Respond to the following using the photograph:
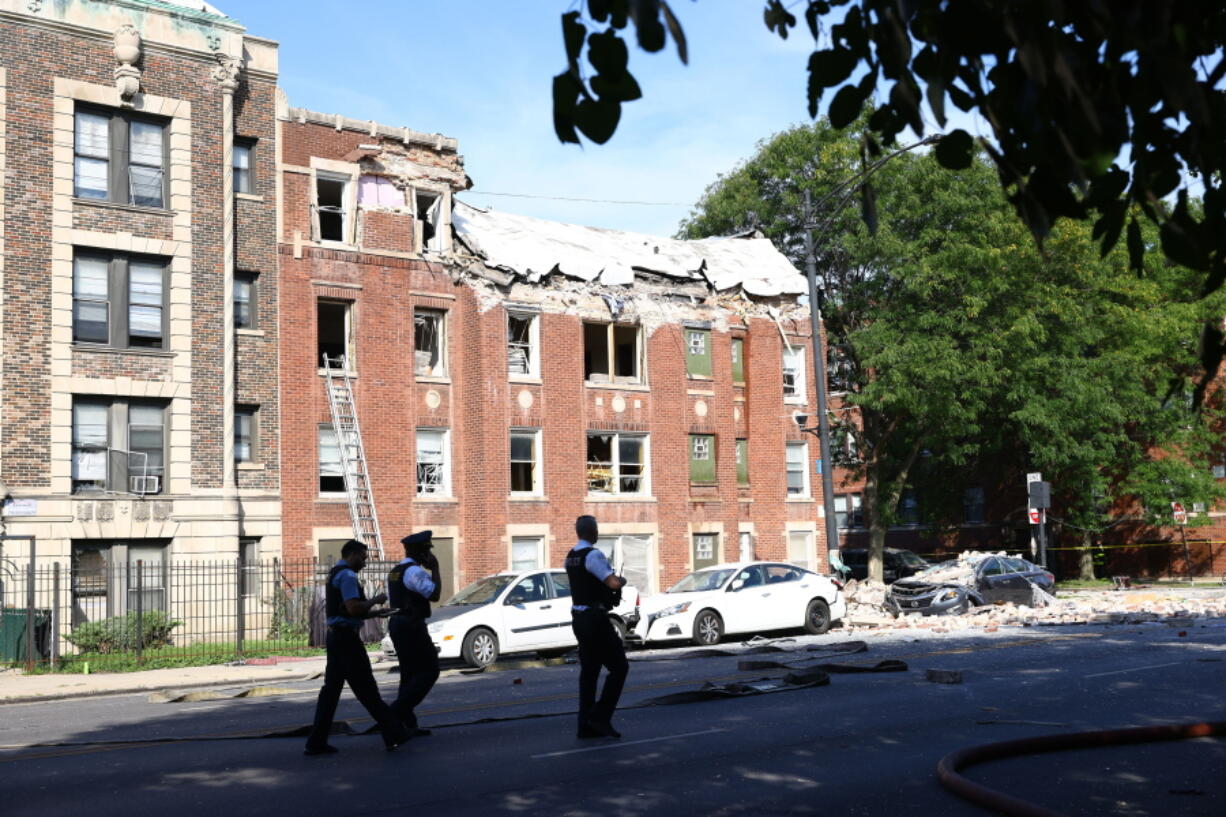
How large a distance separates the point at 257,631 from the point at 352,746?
1754 centimetres

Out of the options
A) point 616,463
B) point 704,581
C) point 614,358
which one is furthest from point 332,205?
point 704,581

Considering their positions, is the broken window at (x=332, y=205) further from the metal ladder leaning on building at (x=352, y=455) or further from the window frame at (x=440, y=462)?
the window frame at (x=440, y=462)

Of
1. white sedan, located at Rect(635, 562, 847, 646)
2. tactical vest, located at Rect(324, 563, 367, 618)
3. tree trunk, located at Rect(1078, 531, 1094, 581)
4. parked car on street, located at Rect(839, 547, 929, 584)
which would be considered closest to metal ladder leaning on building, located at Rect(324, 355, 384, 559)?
white sedan, located at Rect(635, 562, 847, 646)

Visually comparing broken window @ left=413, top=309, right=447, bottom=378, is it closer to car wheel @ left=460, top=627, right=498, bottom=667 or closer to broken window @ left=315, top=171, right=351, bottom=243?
broken window @ left=315, top=171, right=351, bottom=243

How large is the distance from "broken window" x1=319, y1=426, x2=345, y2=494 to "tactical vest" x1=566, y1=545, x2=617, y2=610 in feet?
67.7

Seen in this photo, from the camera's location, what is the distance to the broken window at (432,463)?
1292 inches

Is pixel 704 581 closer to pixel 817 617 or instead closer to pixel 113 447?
pixel 817 617

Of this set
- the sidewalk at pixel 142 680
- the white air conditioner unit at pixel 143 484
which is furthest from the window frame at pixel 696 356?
the sidewalk at pixel 142 680

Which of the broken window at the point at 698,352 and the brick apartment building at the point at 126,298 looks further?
the broken window at the point at 698,352

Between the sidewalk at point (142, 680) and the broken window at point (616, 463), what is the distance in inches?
547

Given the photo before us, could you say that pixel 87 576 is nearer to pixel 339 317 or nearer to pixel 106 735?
pixel 339 317

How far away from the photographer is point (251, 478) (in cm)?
2970

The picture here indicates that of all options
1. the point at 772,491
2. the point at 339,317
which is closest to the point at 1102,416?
the point at 772,491

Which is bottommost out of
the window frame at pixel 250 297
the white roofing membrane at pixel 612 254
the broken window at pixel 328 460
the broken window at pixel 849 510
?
the broken window at pixel 849 510
